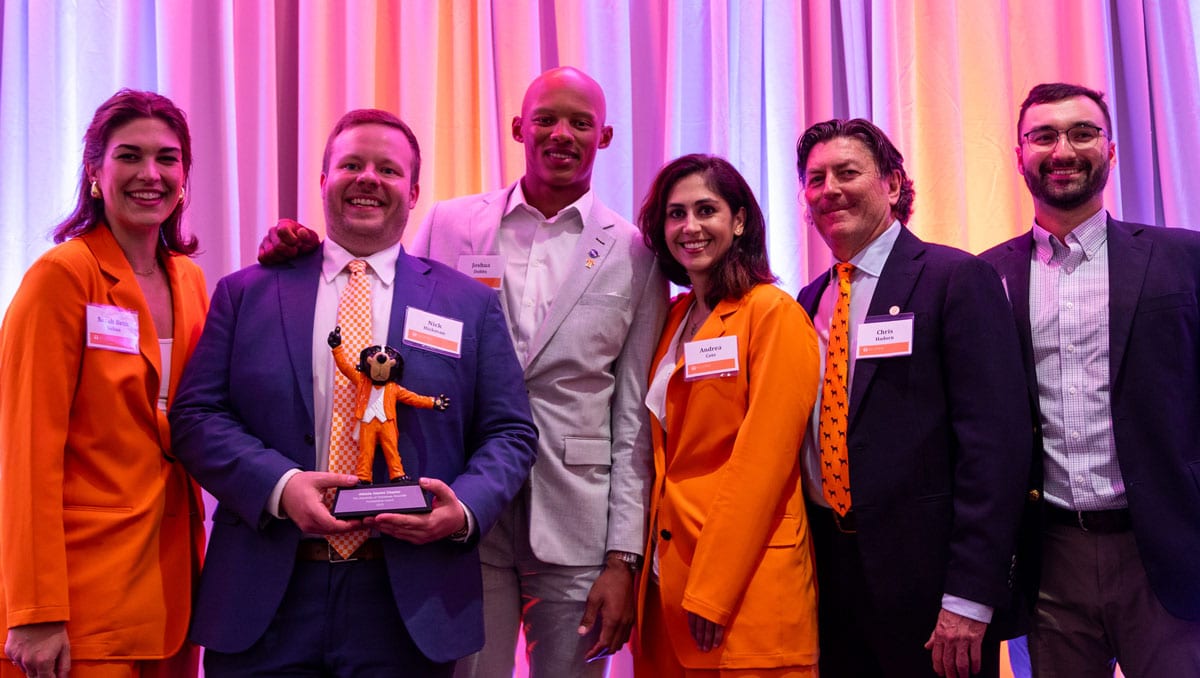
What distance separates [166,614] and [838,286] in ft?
6.32

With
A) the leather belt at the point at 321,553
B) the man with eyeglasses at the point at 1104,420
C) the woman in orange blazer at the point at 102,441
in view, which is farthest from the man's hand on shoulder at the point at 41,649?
the man with eyeglasses at the point at 1104,420

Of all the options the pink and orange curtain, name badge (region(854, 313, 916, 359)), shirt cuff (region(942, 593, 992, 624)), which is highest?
the pink and orange curtain

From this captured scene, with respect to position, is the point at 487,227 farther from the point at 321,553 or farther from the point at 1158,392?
the point at 1158,392

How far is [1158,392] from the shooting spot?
244cm

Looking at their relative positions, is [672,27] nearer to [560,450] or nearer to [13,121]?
[560,450]

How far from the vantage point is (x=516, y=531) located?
A: 8.78 feet

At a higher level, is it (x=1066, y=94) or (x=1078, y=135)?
(x=1066, y=94)

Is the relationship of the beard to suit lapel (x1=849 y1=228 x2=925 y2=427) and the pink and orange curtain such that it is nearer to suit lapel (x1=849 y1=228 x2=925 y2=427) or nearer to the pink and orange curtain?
suit lapel (x1=849 y1=228 x2=925 y2=427)

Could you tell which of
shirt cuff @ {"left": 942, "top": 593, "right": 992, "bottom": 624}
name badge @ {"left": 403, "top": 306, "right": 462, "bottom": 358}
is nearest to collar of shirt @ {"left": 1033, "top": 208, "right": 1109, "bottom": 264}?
shirt cuff @ {"left": 942, "top": 593, "right": 992, "bottom": 624}

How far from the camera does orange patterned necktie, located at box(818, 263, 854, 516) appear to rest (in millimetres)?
2420

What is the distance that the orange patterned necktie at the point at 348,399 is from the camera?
2.10 meters

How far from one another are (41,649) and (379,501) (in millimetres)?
804

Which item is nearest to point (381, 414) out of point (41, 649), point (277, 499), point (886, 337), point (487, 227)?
point (277, 499)

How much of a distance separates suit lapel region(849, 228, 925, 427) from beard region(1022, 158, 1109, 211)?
47 centimetres
